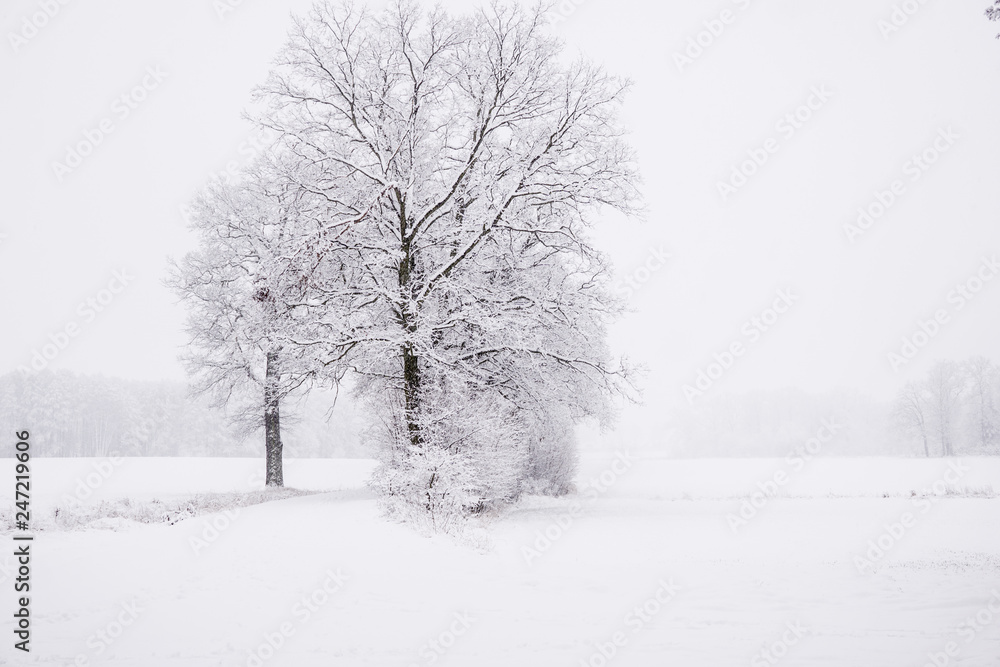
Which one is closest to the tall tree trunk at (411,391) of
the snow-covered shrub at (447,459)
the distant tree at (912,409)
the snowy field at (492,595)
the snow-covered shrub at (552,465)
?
the snow-covered shrub at (447,459)

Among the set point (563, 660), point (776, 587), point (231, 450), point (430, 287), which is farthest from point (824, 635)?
point (231, 450)

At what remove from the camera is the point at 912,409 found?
218ft

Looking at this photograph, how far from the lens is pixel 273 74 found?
13164mm

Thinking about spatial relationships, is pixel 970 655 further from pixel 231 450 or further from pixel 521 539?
pixel 231 450

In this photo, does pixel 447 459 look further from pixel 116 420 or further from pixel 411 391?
pixel 116 420

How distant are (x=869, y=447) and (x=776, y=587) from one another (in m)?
102

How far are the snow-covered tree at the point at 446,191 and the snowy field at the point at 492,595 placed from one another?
3391 mm

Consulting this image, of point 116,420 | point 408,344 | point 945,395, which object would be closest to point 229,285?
point 408,344

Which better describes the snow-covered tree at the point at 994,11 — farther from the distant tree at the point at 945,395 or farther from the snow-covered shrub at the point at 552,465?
the distant tree at the point at 945,395

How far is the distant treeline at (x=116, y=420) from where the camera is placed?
6200 cm

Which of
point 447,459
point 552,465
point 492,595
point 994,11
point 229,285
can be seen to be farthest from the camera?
point 552,465

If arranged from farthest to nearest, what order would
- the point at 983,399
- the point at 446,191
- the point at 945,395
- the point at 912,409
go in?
the point at 912,409 < the point at 983,399 < the point at 945,395 < the point at 446,191

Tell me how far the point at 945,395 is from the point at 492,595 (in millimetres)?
76929

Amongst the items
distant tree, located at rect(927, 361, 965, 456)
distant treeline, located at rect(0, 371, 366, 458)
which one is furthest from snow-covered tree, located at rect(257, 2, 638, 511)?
distant tree, located at rect(927, 361, 965, 456)
